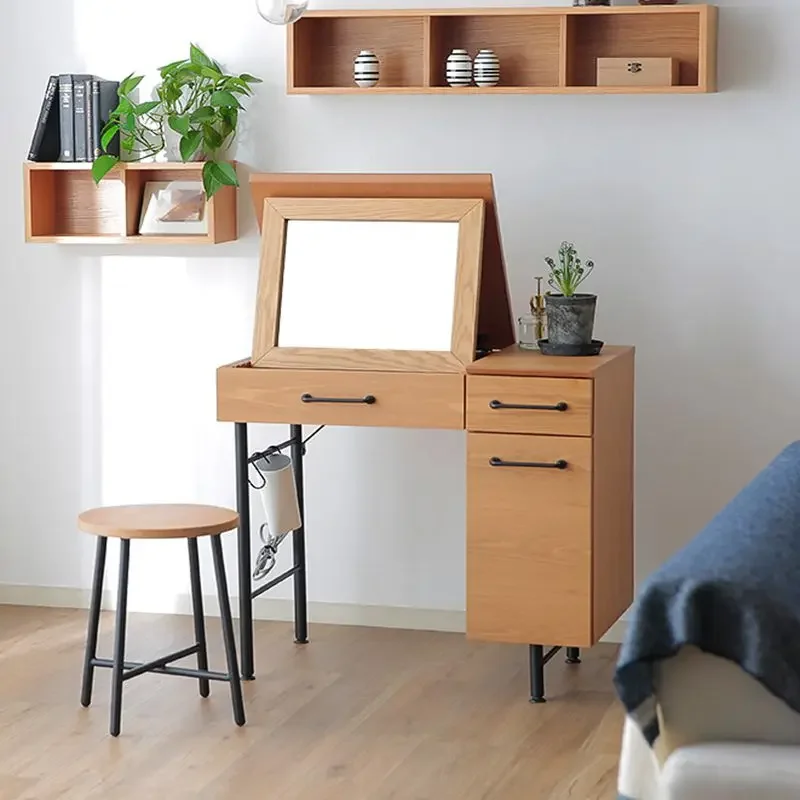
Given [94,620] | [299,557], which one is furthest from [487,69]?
[94,620]

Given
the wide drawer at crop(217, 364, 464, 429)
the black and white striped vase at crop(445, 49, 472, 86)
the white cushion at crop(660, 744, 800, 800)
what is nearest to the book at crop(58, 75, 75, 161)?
the wide drawer at crop(217, 364, 464, 429)

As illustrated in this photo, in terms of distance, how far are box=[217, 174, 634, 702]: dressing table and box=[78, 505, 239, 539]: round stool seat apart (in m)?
0.25

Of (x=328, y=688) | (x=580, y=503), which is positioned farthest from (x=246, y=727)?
(x=580, y=503)

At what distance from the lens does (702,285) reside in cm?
416

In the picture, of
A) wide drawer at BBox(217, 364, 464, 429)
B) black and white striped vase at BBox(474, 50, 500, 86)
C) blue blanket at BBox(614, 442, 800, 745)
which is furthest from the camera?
black and white striped vase at BBox(474, 50, 500, 86)

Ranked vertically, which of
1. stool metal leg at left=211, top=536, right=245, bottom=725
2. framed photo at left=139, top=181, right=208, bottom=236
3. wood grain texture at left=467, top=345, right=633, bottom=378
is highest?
framed photo at left=139, top=181, right=208, bottom=236

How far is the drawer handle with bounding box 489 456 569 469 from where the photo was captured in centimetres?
362

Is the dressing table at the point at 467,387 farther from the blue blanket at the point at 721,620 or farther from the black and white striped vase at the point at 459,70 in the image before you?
the blue blanket at the point at 721,620

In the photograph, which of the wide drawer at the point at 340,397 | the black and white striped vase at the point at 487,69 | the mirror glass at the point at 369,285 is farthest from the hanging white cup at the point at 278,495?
the black and white striped vase at the point at 487,69

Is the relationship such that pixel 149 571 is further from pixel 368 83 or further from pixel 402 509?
pixel 368 83

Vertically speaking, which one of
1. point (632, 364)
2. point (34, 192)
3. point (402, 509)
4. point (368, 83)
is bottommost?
point (402, 509)

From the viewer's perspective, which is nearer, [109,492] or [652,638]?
[652,638]

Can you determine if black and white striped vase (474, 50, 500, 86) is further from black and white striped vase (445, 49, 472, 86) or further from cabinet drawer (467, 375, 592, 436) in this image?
cabinet drawer (467, 375, 592, 436)

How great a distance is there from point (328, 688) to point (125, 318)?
4.32ft
